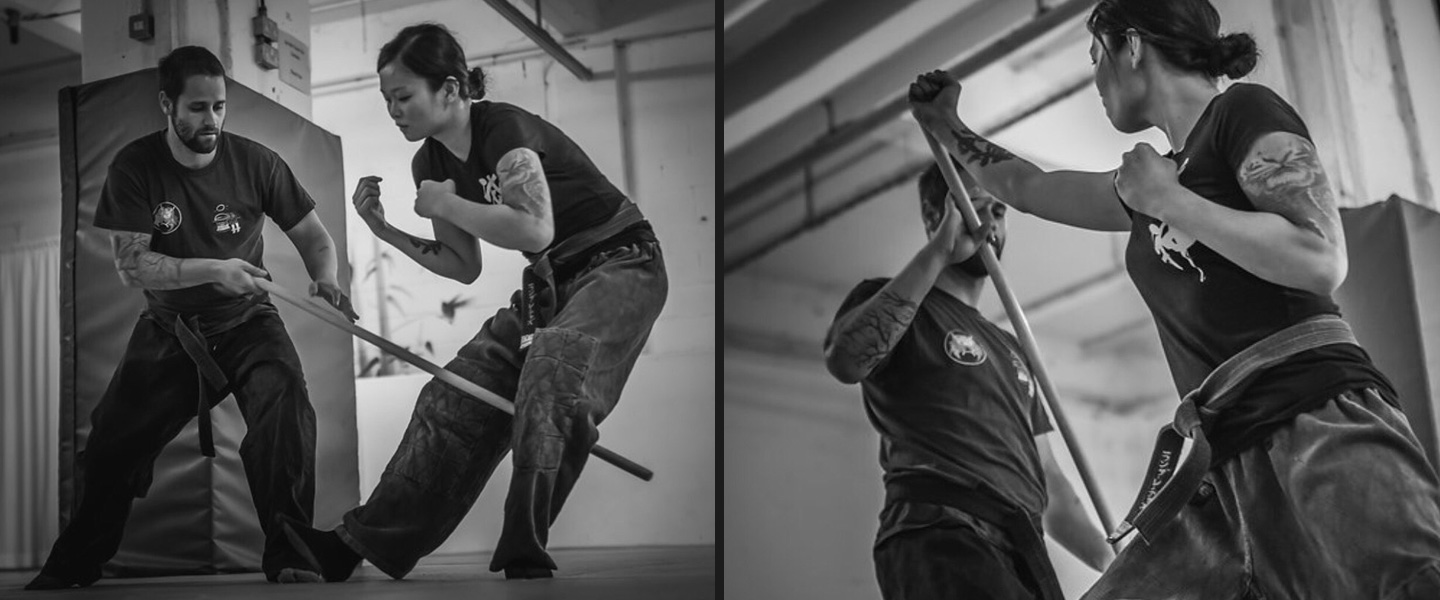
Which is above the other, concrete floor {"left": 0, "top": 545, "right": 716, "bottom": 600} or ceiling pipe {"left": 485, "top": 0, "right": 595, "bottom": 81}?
ceiling pipe {"left": 485, "top": 0, "right": 595, "bottom": 81}

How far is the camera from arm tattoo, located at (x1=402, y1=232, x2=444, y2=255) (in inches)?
147

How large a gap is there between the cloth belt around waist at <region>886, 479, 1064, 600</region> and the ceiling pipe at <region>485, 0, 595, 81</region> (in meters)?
1.39

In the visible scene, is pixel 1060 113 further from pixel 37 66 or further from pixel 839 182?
pixel 37 66

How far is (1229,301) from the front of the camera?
305cm

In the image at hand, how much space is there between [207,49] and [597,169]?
108 centimetres

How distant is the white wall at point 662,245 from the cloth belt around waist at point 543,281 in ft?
0.14

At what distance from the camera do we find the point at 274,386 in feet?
12.3

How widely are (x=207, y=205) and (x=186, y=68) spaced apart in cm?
37

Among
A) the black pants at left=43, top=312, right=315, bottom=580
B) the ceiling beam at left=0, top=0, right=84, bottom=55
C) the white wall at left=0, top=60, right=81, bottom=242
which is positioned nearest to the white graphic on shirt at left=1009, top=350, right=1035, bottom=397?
the black pants at left=43, top=312, right=315, bottom=580

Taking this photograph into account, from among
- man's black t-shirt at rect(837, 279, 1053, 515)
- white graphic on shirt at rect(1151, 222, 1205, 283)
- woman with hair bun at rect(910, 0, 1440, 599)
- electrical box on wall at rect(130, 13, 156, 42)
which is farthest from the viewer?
electrical box on wall at rect(130, 13, 156, 42)

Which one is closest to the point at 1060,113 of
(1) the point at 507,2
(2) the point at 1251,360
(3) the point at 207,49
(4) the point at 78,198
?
(2) the point at 1251,360

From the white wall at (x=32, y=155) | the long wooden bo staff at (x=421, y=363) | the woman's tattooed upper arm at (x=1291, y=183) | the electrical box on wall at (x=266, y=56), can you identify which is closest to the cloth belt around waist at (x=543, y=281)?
the long wooden bo staff at (x=421, y=363)

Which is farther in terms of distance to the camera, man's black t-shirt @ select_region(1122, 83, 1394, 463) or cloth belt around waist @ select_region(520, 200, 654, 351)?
cloth belt around waist @ select_region(520, 200, 654, 351)

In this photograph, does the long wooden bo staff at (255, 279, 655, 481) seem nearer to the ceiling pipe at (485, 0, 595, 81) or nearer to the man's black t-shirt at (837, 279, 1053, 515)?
the man's black t-shirt at (837, 279, 1053, 515)
